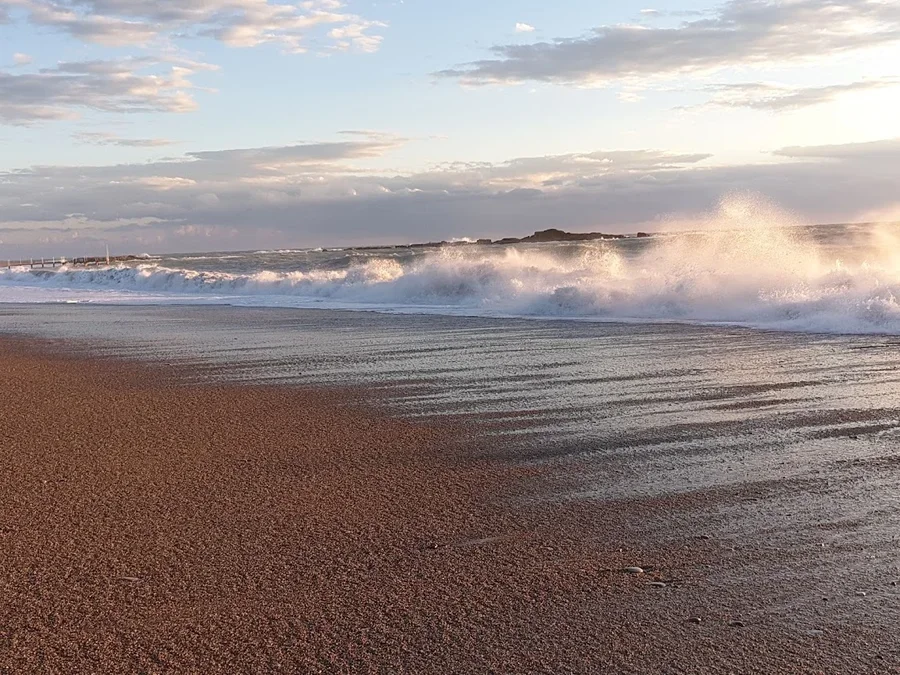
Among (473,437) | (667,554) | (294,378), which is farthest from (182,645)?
(294,378)

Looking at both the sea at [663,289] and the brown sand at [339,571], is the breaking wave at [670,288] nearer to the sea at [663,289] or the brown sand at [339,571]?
the sea at [663,289]

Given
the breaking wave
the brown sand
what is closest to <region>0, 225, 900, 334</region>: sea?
the breaking wave

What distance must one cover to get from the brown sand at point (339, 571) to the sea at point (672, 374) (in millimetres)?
270

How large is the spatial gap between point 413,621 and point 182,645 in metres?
0.76

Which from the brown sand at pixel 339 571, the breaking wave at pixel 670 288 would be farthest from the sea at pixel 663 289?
the brown sand at pixel 339 571

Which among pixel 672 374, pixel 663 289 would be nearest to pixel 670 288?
pixel 663 289

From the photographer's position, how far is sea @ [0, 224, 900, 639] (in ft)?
13.1

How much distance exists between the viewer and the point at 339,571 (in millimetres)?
3582

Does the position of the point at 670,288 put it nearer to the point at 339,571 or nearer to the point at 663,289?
the point at 663,289

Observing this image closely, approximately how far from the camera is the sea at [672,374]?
13.1 ft

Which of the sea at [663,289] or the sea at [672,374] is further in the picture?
the sea at [663,289]

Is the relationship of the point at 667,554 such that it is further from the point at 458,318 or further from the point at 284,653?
the point at 458,318

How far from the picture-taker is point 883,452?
17.9 feet

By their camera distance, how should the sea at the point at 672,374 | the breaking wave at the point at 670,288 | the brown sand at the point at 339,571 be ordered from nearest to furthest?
the brown sand at the point at 339,571 < the sea at the point at 672,374 < the breaking wave at the point at 670,288
